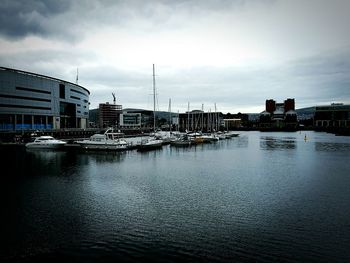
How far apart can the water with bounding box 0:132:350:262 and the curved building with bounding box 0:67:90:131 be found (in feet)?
261

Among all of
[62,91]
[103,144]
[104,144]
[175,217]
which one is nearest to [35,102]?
[62,91]

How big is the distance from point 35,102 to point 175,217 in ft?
365

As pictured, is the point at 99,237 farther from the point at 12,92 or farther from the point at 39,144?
the point at 12,92

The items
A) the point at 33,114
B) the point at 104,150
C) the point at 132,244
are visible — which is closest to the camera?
the point at 132,244

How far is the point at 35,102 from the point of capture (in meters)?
115

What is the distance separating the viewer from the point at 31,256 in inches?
581

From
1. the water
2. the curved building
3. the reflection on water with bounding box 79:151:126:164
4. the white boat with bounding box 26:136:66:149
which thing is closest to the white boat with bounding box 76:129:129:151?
the reflection on water with bounding box 79:151:126:164

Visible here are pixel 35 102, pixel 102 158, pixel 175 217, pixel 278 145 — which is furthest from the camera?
pixel 35 102

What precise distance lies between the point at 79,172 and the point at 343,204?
106 feet

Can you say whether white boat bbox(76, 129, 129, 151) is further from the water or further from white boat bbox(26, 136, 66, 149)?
the water

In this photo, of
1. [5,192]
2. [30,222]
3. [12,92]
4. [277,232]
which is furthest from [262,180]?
[12,92]

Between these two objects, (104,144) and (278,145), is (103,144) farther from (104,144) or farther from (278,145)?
(278,145)

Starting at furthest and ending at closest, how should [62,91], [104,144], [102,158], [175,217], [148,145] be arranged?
1. [62,91]
2. [148,145]
3. [104,144]
4. [102,158]
5. [175,217]

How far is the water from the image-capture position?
15430mm
